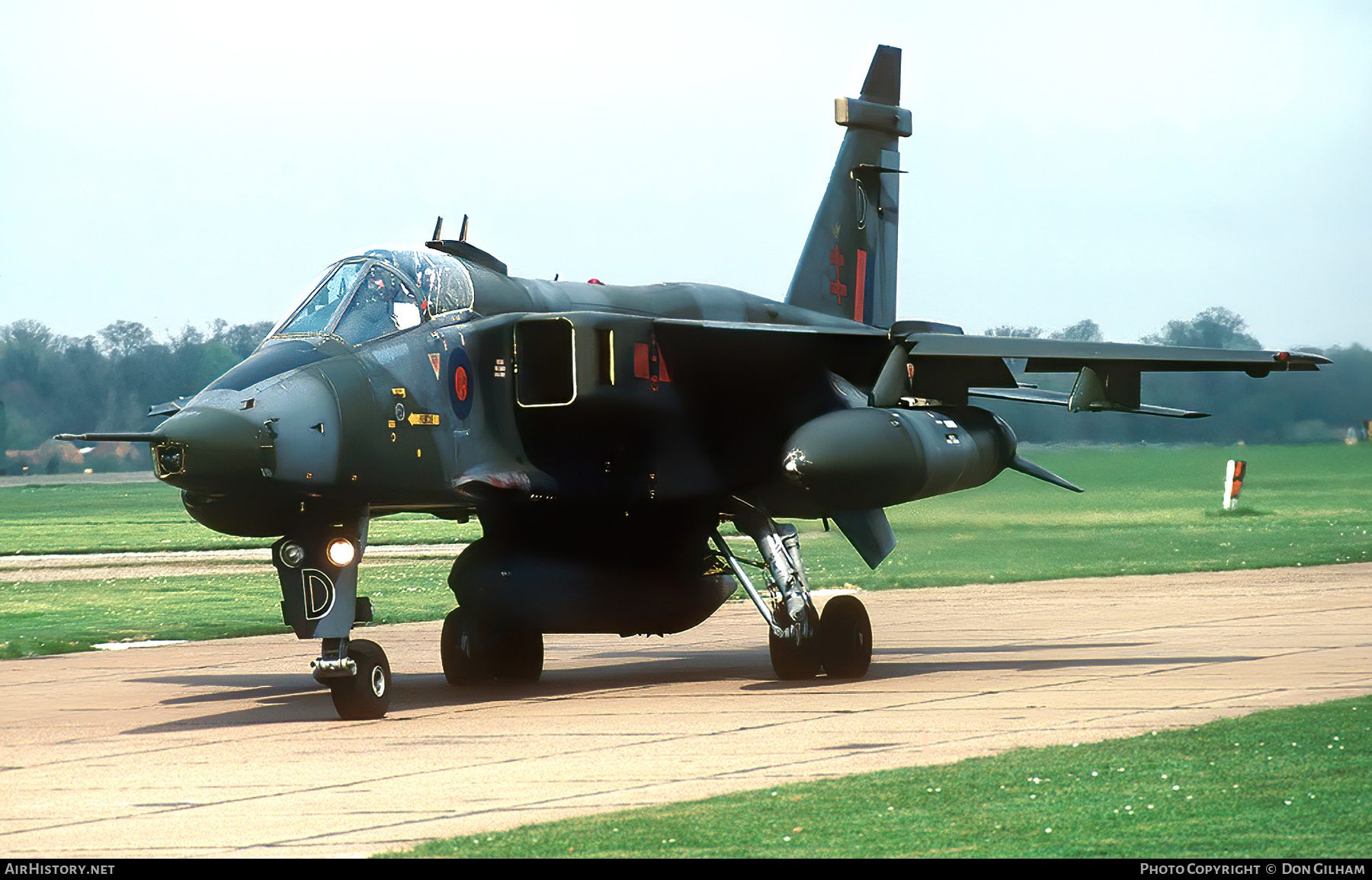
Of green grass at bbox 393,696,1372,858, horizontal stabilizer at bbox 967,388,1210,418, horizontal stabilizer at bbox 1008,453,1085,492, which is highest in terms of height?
horizontal stabilizer at bbox 967,388,1210,418

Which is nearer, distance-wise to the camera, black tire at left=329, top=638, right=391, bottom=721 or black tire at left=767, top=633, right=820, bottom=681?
black tire at left=329, top=638, right=391, bottom=721

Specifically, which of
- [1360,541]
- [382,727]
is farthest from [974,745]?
[1360,541]

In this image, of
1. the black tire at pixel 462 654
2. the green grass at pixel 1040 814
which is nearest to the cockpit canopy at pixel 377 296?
the black tire at pixel 462 654

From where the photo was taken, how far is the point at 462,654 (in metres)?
14.4

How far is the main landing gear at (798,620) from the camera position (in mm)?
14164

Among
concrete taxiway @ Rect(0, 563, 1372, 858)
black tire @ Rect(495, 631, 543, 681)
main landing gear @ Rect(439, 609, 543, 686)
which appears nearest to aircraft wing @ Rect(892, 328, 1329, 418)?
concrete taxiway @ Rect(0, 563, 1372, 858)

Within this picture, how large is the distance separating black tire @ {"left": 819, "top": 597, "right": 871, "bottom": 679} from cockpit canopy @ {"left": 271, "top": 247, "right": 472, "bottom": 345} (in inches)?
172

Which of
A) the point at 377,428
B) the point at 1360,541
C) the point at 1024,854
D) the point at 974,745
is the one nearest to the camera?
the point at 1024,854

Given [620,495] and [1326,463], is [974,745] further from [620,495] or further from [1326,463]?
[1326,463]

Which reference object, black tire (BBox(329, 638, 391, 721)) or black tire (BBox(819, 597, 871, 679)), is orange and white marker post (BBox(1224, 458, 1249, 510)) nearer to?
black tire (BBox(819, 597, 871, 679))

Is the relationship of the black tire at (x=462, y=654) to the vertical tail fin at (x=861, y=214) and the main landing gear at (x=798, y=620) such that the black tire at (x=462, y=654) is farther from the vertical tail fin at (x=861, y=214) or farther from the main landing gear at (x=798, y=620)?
the vertical tail fin at (x=861, y=214)

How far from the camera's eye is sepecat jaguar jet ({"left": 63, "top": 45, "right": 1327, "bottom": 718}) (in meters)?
11.5

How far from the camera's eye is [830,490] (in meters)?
13.4

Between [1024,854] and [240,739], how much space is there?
20.4 ft
